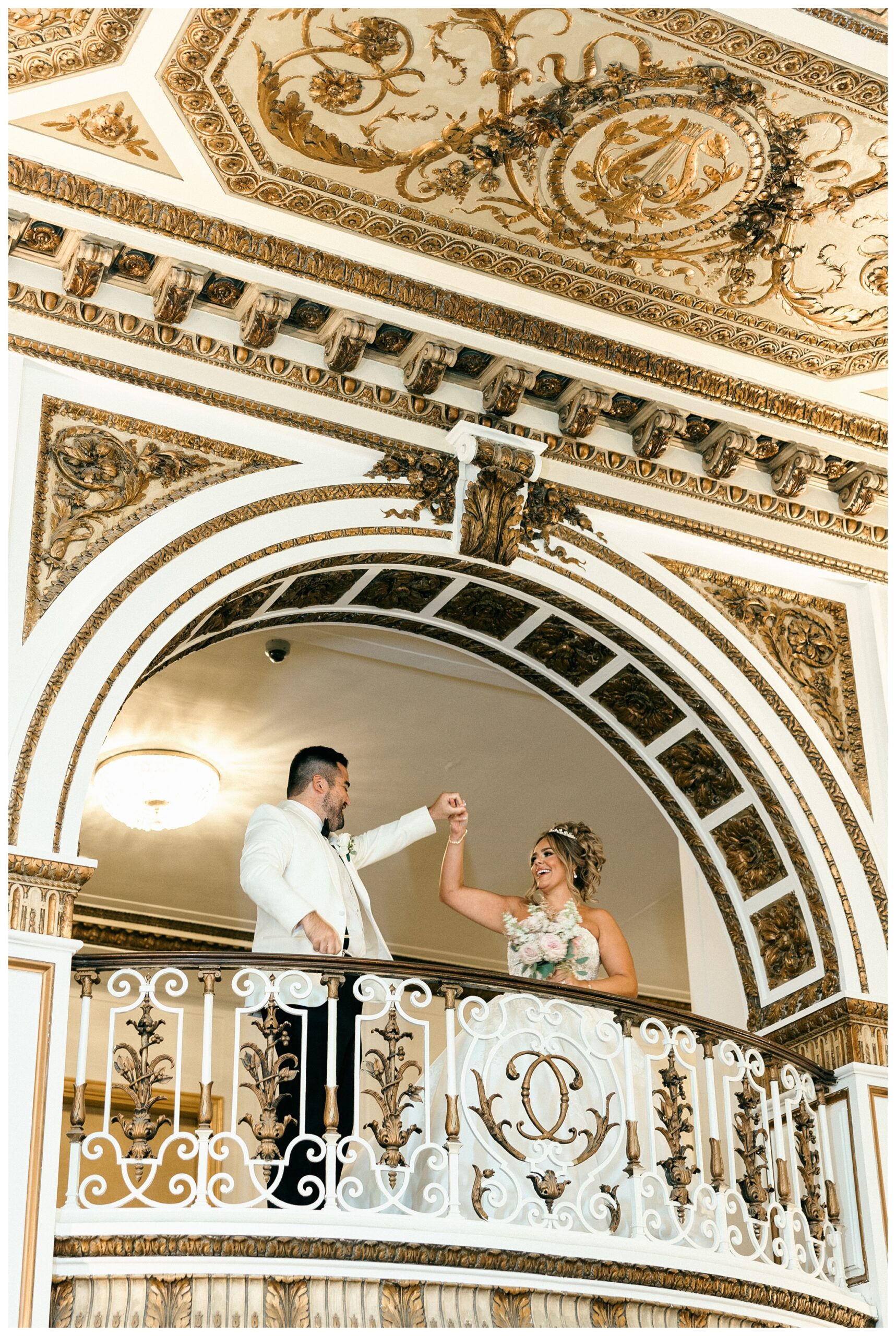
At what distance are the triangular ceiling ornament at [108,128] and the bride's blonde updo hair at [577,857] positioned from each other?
3.21m

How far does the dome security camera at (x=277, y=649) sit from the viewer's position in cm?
933

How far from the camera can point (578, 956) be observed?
6.78 meters

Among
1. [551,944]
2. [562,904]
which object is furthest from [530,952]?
[562,904]

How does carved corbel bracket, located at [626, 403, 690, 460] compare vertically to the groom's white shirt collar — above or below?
above

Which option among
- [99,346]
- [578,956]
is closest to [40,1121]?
[578,956]

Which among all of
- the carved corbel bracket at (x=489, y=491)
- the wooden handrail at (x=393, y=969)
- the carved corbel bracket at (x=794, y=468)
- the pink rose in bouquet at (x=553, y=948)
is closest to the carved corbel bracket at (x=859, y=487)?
the carved corbel bracket at (x=794, y=468)

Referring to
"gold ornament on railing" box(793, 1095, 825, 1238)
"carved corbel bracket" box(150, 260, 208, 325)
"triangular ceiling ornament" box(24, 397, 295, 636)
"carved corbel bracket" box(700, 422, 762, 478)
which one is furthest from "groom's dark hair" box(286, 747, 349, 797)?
"carved corbel bracket" box(700, 422, 762, 478)

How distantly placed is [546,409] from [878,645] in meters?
1.97

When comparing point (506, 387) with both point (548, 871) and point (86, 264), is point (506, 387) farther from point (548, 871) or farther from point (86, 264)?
point (548, 871)

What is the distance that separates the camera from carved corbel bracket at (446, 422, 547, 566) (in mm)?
7328

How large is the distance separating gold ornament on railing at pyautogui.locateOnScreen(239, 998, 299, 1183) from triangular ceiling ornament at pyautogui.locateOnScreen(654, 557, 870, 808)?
3153 millimetres


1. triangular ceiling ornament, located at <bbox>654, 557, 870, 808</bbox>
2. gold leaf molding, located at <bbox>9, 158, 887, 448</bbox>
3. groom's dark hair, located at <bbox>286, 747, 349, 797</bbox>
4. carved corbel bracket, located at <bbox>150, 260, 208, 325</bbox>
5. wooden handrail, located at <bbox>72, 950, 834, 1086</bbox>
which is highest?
gold leaf molding, located at <bbox>9, 158, 887, 448</bbox>

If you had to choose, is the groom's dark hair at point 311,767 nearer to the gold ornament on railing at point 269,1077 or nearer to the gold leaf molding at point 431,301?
the gold ornament on railing at point 269,1077

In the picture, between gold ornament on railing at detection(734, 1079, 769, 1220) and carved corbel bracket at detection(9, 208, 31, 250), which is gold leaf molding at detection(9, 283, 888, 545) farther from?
gold ornament on railing at detection(734, 1079, 769, 1220)
